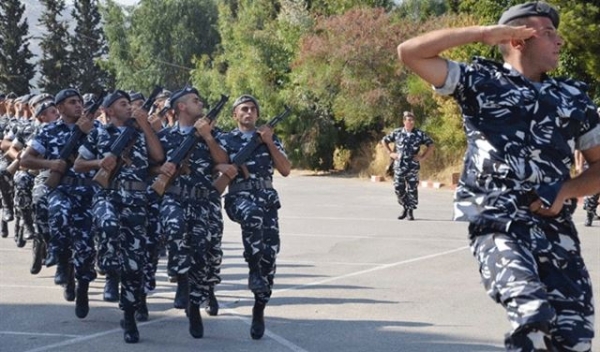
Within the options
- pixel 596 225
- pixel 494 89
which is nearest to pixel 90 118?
pixel 494 89

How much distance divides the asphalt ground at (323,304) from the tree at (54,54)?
49285mm

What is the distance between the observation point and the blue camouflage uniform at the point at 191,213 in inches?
374

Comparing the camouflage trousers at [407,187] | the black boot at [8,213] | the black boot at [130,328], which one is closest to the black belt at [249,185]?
the black boot at [130,328]

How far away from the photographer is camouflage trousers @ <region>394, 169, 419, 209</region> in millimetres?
20734

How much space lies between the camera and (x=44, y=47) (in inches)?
2594

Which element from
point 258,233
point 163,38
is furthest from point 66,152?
point 163,38

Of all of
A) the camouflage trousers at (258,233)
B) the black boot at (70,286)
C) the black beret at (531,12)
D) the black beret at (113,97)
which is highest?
the black beret at (531,12)

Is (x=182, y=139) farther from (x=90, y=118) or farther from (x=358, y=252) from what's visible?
(x=358, y=252)

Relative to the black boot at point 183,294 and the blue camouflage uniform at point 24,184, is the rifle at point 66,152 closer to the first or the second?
the black boot at point 183,294

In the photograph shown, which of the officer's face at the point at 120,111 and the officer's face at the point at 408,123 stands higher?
the officer's face at the point at 120,111

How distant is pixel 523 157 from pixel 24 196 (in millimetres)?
10541

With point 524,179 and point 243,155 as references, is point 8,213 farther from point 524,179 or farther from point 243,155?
point 524,179

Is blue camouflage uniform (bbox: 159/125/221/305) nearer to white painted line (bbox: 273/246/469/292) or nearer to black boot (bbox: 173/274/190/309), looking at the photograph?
black boot (bbox: 173/274/190/309)

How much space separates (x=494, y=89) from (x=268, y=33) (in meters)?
38.3
